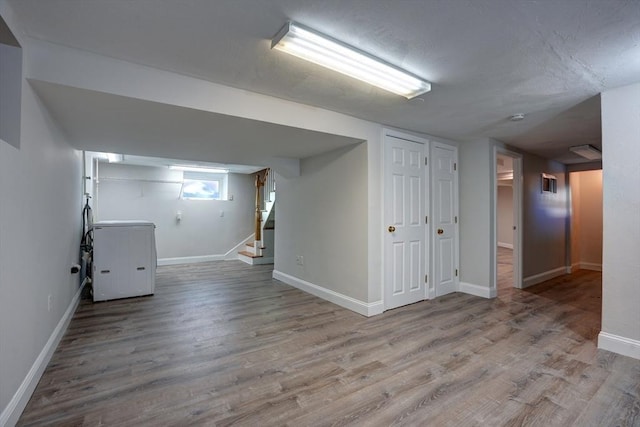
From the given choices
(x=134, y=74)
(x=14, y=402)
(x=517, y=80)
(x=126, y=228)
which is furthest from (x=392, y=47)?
(x=126, y=228)

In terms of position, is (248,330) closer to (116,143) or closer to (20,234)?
(20,234)

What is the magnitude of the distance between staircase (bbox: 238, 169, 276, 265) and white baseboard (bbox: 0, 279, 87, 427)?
3844mm

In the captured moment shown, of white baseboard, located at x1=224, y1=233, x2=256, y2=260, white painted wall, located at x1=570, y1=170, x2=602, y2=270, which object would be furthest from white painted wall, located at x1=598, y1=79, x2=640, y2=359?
white baseboard, located at x1=224, y1=233, x2=256, y2=260

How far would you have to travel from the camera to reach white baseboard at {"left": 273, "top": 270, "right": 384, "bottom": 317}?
329 centimetres

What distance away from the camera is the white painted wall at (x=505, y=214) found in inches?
366

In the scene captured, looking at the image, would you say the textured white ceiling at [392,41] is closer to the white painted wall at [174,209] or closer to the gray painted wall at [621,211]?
the gray painted wall at [621,211]

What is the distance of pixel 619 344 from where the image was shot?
2.40 meters

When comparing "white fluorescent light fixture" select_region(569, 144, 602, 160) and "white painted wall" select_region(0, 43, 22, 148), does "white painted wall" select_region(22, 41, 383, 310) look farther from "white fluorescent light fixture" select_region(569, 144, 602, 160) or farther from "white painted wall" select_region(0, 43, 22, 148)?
"white fluorescent light fixture" select_region(569, 144, 602, 160)

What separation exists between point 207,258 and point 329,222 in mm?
4156

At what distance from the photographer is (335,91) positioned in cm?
242

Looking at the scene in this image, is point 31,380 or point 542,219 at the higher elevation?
point 542,219

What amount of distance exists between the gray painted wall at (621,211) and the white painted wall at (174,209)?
21.3 ft

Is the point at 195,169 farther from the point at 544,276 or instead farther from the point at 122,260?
the point at 544,276

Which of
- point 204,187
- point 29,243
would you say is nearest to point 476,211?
point 29,243
